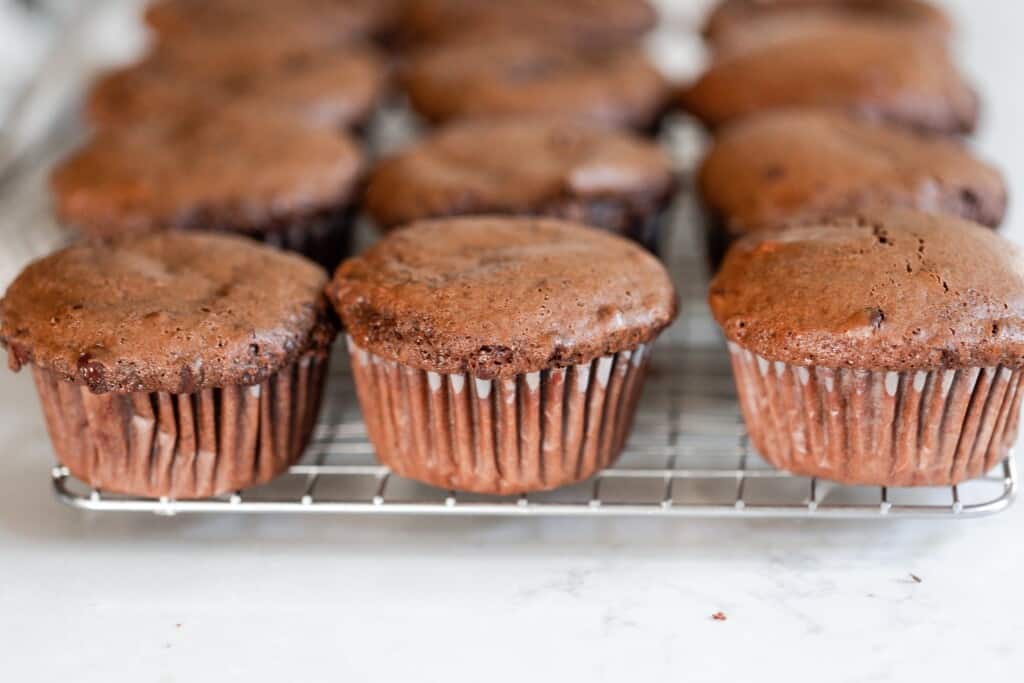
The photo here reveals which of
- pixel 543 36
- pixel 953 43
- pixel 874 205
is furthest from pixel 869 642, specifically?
pixel 953 43

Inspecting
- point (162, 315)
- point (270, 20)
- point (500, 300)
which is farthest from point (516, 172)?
point (270, 20)

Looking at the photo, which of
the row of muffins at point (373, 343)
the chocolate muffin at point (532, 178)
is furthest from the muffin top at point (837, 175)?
the row of muffins at point (373, 343)

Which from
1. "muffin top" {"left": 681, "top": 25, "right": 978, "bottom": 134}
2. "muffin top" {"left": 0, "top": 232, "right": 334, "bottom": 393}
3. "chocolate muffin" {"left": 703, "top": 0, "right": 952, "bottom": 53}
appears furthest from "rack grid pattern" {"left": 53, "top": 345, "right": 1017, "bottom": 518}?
"chocolate muffin" {"left": 703, "top": 0, "right": 952, "bottom": 53}

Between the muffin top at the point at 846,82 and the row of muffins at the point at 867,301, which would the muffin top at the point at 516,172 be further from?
the muffin top at the point at 846,82

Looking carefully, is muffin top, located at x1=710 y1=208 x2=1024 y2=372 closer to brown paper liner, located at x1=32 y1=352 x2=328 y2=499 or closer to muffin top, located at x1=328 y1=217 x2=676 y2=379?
muffin top, located at x1=328 y1=217 x2=676 y2=379

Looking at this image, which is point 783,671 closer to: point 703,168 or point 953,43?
point 703,168
